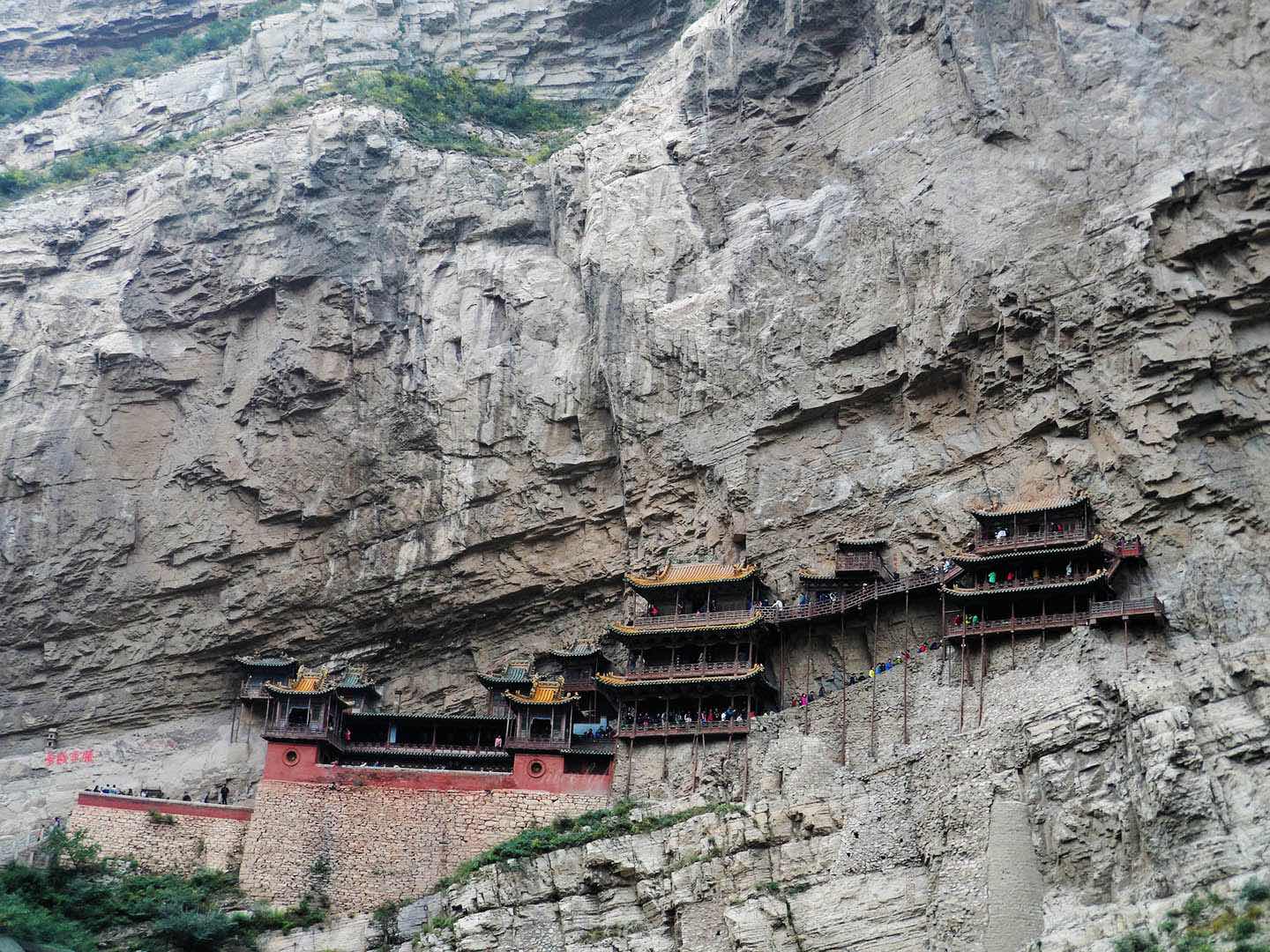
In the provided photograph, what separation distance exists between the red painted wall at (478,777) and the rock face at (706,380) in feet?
16.1

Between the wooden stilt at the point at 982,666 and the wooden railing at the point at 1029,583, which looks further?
the wooden railing at the point at 1029,583

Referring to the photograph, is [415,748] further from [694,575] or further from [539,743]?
[694,575]

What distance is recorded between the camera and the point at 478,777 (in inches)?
1444

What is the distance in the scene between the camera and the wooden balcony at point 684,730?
35812mm

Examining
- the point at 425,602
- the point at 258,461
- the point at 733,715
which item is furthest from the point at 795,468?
the point at 258,461

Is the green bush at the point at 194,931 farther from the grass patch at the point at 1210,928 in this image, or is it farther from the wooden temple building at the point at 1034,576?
the grass patch at the point at 1210,928

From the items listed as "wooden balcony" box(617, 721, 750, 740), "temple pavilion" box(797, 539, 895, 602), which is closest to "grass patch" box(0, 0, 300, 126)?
"temple pavilion" box(797, 539, 895, 602)

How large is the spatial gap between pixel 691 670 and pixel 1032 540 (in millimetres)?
9382

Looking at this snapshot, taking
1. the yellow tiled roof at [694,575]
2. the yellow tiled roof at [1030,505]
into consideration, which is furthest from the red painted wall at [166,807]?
the yellow tiled roof at [1030,505]

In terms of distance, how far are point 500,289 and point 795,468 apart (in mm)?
12330

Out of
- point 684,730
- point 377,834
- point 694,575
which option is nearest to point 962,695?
point 684,730

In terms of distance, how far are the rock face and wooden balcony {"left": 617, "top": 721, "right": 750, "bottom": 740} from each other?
10.00ft

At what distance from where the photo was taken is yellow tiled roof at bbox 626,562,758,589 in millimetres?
38625

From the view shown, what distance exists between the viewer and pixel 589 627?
42594mm
